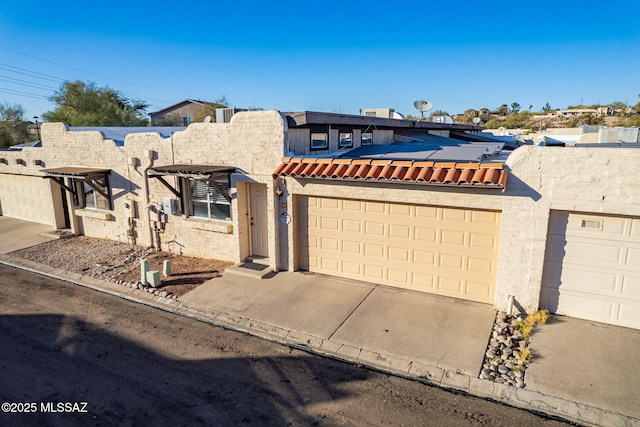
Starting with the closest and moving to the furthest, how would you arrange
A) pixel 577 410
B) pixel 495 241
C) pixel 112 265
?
1. pixel 577 410
2. pixel 495 241
3. pixel 112 265

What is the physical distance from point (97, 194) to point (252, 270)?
778 cm

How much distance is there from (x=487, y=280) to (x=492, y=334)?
1430 mm

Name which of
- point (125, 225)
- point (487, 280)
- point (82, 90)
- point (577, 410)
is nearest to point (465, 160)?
point (487, 280)

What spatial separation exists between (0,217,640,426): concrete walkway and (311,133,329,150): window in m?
3.87

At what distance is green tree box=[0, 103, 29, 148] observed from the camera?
34000mm

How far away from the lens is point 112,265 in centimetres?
1185

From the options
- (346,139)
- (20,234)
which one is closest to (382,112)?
(346,139)

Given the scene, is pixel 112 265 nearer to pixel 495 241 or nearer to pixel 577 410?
pixel 495 241

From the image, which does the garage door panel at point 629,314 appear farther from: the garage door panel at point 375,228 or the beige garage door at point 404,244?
the garage door panel at point 375,228

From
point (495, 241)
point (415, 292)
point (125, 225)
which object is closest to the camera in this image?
point (495, 241)

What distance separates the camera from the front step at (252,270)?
10508 mm

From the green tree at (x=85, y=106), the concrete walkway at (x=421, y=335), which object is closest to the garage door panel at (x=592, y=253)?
the concrete walkway at (x=421, y=335)

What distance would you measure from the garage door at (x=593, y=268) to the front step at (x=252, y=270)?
6530mm

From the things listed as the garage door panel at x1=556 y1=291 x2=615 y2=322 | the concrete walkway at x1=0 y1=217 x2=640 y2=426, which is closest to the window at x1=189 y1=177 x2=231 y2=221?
the concrete walkway at x1=0 y1=217 x2=640 y2=426
